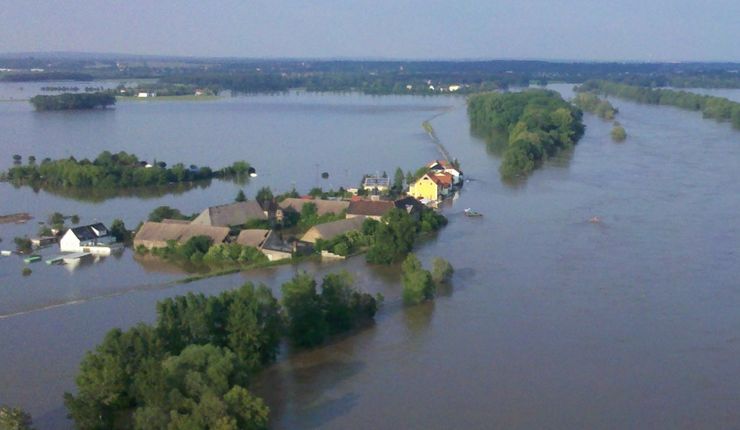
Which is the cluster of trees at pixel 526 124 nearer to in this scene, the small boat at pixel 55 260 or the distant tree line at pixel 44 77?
the small boat at pixel 55 260

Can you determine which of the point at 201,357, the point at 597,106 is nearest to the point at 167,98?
the point at 597,106

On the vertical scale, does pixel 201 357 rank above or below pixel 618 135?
above

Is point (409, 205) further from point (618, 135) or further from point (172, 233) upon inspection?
point (618, 135)

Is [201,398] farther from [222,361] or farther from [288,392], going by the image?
[288,392]

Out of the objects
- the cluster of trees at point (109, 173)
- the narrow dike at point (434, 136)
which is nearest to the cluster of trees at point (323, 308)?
the cluster of trees at point (109, 173)

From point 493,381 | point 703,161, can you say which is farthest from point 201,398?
point 703,161
